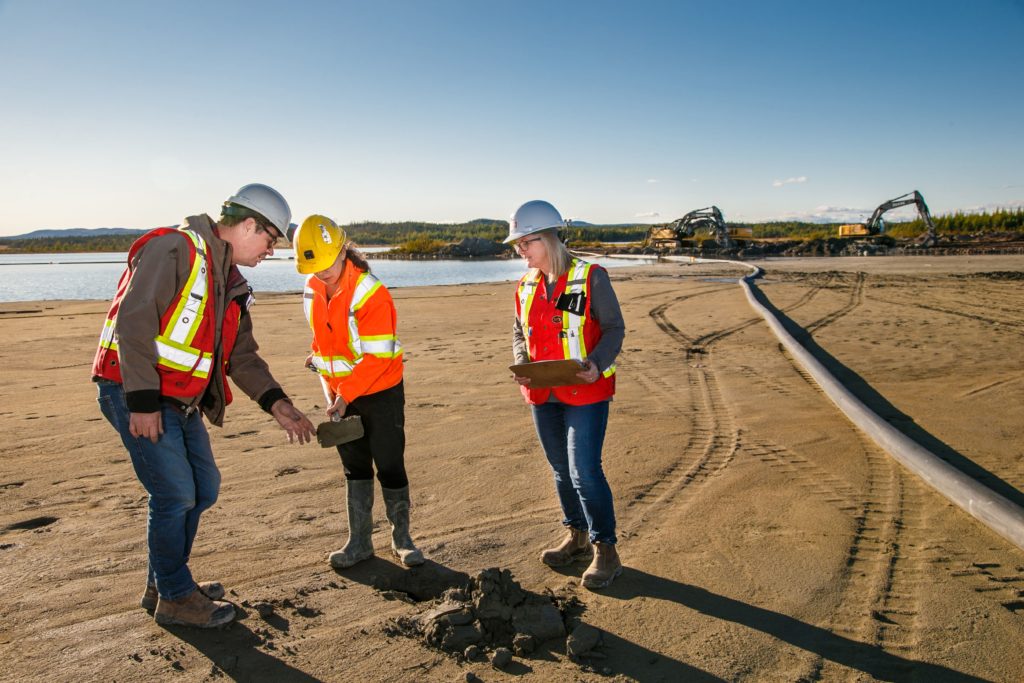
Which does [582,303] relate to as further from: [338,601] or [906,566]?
[906,566]

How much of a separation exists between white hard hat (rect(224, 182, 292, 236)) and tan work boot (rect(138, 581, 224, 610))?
1770 mm

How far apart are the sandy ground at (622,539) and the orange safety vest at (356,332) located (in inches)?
41.1

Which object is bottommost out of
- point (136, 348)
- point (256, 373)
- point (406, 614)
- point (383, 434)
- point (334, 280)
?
point (406, 614)

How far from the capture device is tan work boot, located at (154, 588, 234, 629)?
10.1ft

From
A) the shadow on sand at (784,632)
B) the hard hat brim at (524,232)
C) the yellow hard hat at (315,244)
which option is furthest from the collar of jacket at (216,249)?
the shadow on sand at (784,632)

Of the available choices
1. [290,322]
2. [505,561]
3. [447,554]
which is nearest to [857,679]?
[505,561]

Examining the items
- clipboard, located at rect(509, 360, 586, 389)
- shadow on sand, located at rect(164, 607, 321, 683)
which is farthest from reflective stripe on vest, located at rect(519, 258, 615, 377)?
shadow on sand, located at rect(164, 607, 321, 683)

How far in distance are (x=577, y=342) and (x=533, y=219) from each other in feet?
2.17

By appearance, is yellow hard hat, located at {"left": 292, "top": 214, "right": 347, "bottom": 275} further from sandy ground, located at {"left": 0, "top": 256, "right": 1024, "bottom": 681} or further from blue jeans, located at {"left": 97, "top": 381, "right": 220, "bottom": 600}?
sandy ground, located at {"left": 0, "top": 256, "right": 1024, "bottom": 681}

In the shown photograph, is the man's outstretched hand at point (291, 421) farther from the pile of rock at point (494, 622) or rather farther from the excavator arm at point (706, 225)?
the excavator arm at point (706, 225)

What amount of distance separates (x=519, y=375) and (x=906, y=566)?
2271mm

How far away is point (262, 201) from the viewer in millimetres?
3100

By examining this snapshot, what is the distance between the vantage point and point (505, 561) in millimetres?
3791

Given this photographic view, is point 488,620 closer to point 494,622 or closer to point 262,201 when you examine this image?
point 494,622
